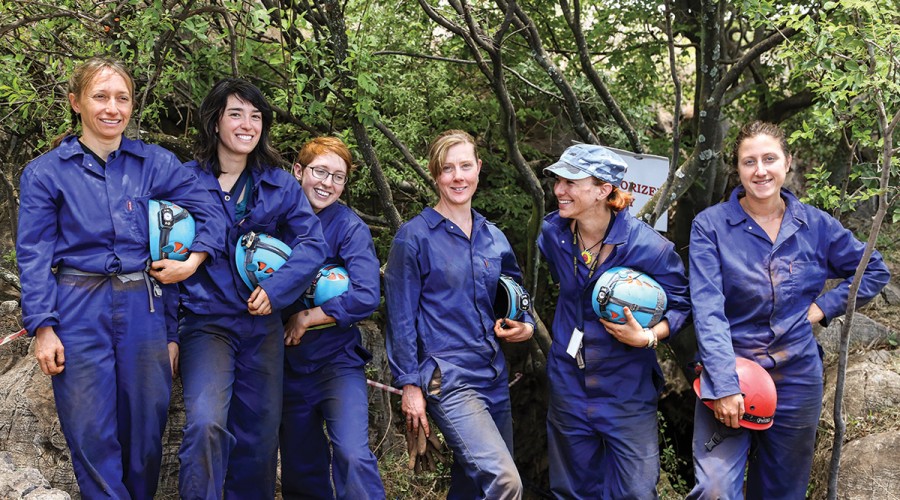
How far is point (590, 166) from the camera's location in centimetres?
453

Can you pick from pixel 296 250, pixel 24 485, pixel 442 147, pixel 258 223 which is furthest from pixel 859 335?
pixel 24 485

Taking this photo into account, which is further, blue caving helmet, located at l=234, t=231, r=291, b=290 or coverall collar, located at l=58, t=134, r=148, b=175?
blue caving helmet, located at l=234, t=231, r=291, b=290

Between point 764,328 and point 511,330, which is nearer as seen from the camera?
point 764,328

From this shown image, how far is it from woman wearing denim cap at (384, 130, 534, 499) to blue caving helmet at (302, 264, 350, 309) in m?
0.25

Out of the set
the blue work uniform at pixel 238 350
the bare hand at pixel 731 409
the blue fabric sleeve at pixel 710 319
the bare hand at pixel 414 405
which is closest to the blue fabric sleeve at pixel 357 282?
the blue work uniform at pixel 238 350

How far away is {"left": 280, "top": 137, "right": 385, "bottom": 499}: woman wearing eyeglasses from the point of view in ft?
14.5

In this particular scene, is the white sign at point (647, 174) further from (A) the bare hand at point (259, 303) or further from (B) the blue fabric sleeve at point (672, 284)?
(A) the bare hand at point (259, 303)

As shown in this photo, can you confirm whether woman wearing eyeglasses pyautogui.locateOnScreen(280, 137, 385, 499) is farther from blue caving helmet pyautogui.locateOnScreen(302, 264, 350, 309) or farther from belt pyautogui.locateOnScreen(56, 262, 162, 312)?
belt pyautogui.locateOnScreen(56, 262, 162, 312)

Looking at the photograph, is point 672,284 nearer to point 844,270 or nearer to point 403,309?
point 844,270

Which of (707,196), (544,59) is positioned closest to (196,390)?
(544,59)

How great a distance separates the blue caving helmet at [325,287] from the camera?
15.0 feet

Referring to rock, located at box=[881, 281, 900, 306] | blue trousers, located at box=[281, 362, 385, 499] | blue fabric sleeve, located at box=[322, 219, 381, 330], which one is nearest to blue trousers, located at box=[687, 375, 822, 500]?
blue trousers, located at box=[281, 362, 385, 499]

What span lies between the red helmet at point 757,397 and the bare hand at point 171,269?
2.70 metres

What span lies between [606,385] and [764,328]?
33.5 inches
